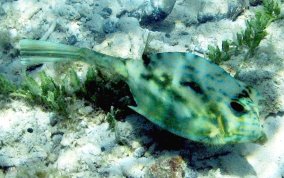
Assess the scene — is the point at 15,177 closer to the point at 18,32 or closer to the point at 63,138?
the point at 63,138

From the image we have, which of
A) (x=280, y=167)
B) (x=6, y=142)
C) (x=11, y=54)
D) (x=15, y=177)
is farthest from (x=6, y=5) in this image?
(x=280, y=167)

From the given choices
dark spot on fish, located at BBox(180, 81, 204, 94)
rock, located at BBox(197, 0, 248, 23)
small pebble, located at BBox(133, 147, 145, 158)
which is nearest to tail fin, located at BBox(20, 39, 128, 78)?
dark spot on fish, located at BBox(180, 81, 204, 94)

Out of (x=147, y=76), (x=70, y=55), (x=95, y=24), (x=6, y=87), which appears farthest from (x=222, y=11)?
(x=6, y=87)

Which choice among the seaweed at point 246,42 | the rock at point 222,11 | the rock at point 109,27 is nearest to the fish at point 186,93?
the seaweed at point 246,42

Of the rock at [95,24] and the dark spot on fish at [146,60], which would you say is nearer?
the dark spot on fish at [146,60]

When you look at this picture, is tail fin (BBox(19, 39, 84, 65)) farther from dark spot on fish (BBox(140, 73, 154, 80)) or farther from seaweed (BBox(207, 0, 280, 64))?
seaweed (BBox(207, 0, 280, 64))

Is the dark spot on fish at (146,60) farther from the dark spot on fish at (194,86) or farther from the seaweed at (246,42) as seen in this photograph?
the seaweed at (246,42)
